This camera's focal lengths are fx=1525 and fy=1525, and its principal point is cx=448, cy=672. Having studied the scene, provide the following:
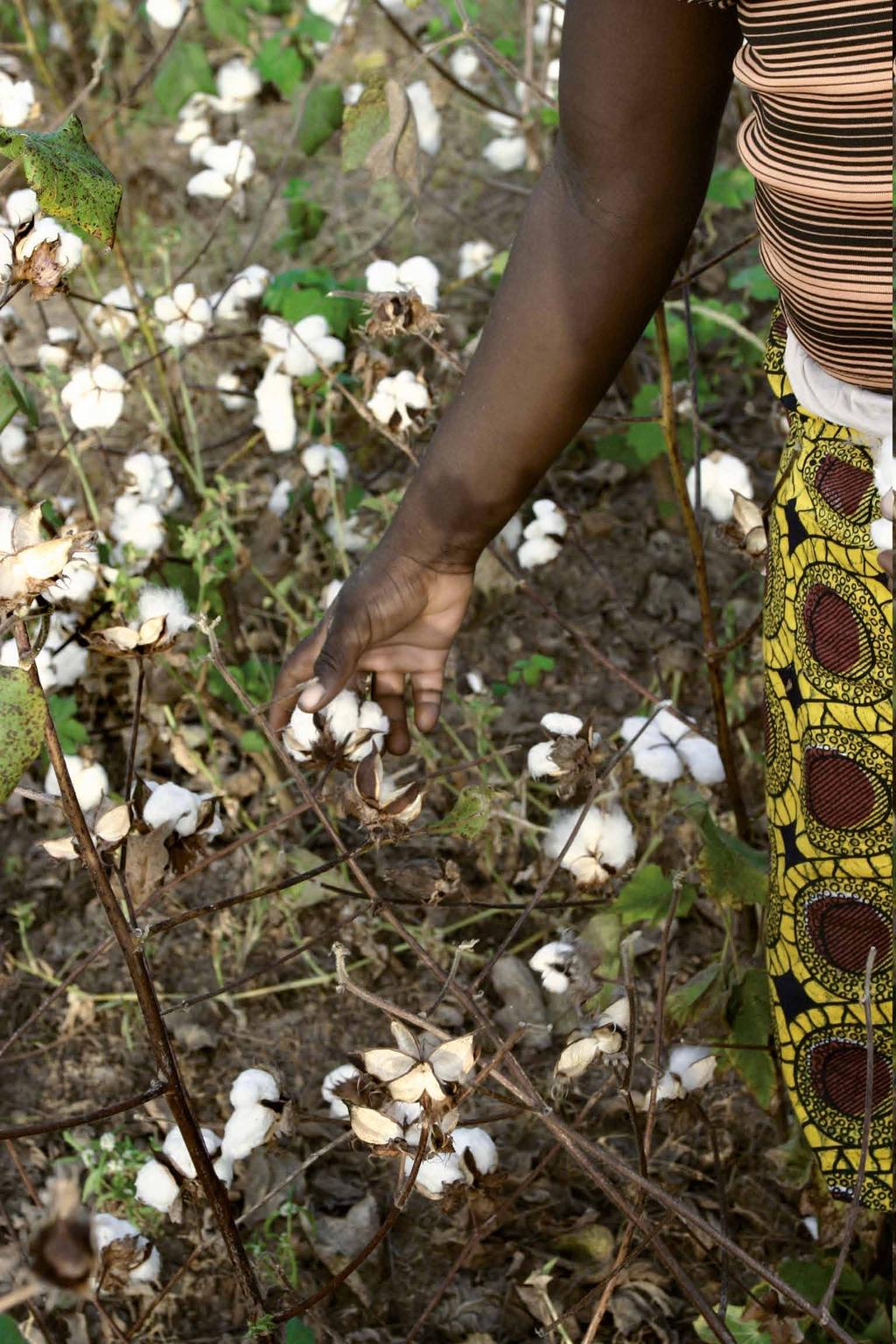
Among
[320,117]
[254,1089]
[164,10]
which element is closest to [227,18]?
[320,117]

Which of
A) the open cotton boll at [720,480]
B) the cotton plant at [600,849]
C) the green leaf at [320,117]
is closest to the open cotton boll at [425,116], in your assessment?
the green leaf at [320,117]

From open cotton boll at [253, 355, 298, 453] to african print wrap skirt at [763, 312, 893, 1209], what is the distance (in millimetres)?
937

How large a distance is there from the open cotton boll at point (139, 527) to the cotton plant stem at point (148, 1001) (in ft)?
2.91

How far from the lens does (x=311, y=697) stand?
1.28 metres

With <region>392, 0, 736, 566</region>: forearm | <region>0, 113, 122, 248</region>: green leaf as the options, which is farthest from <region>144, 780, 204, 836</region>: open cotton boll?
<region>0, 113, 122, 248</region>: green leaf

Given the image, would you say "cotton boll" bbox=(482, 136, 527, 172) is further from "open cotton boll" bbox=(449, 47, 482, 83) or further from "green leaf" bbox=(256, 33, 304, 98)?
"green leaf" bbox=(256, 33, 304, 98)

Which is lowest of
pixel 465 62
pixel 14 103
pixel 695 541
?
pixel 465 62

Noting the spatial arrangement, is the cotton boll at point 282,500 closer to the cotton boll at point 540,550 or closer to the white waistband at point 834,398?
the cotton boll at point 540,550

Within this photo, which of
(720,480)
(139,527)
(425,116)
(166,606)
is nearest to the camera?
(166,606)

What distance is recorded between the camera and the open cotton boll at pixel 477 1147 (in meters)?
1.30

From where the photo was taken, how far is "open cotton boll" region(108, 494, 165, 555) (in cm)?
195

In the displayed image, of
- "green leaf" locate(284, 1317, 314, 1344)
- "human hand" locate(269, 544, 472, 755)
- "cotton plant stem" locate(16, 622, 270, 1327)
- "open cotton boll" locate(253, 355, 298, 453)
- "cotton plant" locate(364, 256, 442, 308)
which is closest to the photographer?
"cotton plant stem" locate(16, 622, 270, 1327)

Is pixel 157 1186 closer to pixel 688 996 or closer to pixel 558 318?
pixel 688 996

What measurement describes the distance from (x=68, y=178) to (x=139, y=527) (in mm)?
993
